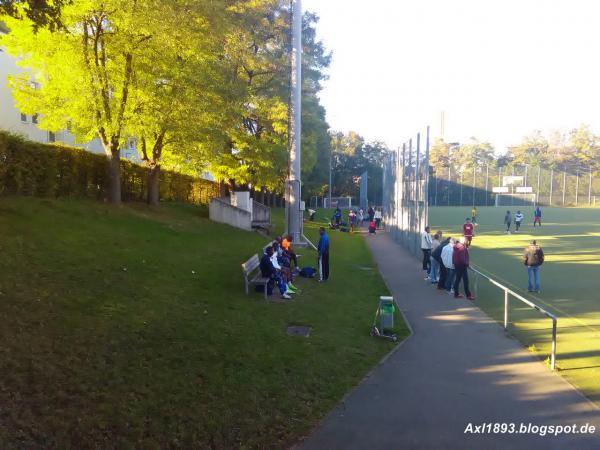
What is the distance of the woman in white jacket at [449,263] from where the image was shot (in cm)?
1269

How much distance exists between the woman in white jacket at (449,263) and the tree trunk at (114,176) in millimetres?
11376

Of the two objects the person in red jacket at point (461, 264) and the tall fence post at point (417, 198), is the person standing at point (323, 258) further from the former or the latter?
the tall fence post at point (417, 198)

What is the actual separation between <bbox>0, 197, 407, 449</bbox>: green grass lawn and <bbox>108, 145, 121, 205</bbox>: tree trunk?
4289mm

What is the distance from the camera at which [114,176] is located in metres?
17.0

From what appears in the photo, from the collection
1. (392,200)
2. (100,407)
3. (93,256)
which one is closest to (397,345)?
(100,407)

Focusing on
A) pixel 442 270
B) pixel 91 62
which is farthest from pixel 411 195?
pixel 91 62

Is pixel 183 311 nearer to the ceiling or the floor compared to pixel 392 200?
nearer to the floor

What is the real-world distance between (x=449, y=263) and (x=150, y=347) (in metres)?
8.57

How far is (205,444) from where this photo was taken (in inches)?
186

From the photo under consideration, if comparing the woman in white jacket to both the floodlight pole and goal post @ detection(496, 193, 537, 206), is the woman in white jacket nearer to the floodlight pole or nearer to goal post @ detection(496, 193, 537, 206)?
the floodlight pole

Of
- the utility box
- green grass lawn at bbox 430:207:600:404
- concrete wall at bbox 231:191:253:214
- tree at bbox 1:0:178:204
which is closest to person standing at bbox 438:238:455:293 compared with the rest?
green grass lawn at bbox 430:207:600:404

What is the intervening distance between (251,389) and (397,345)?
3.24 meters

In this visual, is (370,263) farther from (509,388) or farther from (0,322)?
(0,322)

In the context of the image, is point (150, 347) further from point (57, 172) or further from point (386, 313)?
point (57, 172)
